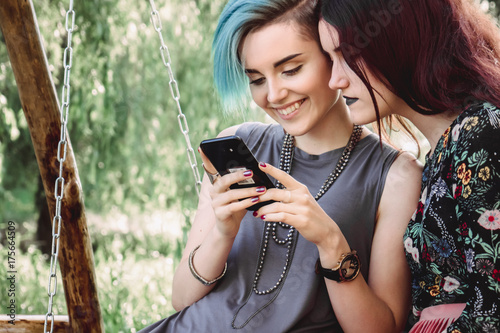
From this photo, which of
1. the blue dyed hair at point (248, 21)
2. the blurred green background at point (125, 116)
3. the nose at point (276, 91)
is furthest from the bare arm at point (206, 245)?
the blurred green background at point (125, 116)

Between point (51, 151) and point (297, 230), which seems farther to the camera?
point (51, 151)

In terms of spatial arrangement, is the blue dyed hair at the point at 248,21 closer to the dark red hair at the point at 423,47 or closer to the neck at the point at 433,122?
the dark red hair at the point at 423,47

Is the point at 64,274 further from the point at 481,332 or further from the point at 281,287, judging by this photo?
the point at 481,332

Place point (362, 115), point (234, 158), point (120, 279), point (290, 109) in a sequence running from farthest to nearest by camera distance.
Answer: point (120, 279), point (290, 109), point (362, 115), point (234, 158)

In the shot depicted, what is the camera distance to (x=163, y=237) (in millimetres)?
5109

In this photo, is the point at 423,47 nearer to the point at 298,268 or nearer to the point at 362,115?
the point at 362,115

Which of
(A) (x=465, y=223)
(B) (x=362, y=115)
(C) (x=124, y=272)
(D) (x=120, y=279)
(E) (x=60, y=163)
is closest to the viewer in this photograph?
(A) (x=465, y=223)

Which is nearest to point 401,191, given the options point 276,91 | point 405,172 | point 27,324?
point 405,172

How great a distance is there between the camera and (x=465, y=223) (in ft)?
4.37

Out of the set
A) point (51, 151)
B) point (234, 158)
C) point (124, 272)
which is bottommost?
point (124, 272)

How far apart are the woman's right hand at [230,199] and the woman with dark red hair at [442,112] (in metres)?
0.36

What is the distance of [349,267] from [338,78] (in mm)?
487

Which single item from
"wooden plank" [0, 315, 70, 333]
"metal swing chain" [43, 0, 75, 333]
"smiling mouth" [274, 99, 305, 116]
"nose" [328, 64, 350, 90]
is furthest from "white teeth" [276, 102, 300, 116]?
"wooden plank" [0, 315, 70, 333]

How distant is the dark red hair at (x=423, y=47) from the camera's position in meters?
1.44
